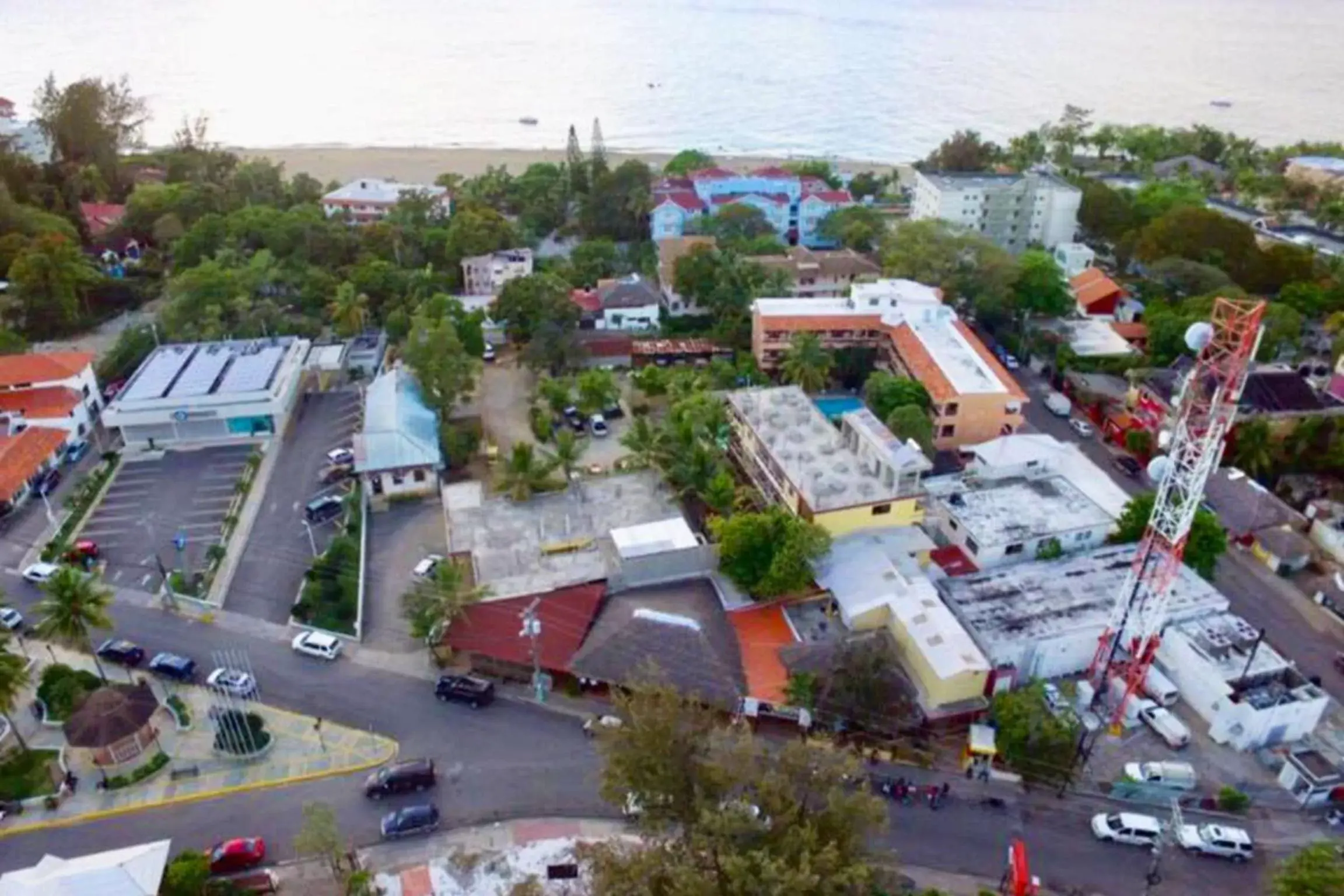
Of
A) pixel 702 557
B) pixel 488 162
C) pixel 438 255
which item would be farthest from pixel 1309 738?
pixel 488 162

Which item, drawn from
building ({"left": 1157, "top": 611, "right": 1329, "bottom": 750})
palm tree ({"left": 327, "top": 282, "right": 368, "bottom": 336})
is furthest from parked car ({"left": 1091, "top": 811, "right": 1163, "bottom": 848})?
palm tree ({"left": 327, "top": 282, "right": 368, "bottom": 336})

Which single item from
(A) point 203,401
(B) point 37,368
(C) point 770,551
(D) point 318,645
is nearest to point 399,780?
(D) point 318,645

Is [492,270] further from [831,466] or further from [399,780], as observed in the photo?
[399,780]

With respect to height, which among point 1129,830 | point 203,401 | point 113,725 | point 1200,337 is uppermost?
point 1200,337

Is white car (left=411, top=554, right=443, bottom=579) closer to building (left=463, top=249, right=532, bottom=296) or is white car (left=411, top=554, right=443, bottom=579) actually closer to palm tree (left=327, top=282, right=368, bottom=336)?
palm tree (left=327, top=282, right=368, bottom=336)

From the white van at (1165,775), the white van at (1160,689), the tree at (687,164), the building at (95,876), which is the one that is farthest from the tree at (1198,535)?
the tree at (687,164)
